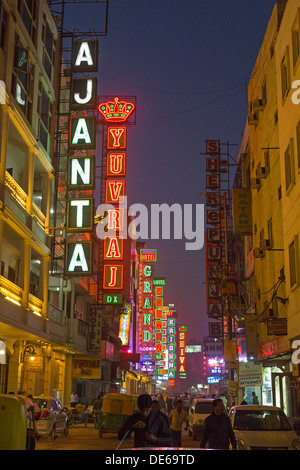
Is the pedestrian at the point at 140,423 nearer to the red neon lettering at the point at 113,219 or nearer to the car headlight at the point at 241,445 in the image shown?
the car headlight at the point at 241,445

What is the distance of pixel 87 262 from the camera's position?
2622 centimetres

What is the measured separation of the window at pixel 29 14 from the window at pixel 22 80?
1454 millimetres

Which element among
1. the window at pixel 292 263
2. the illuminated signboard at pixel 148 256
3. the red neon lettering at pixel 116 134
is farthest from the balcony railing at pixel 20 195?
the illuminated signboard at pixel 148 256

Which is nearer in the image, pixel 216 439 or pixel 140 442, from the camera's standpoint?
pixel 140 442

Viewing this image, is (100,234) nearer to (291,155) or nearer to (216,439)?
(291,155)

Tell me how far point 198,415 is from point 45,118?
606 inches

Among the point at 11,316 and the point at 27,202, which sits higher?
the point at 27,202

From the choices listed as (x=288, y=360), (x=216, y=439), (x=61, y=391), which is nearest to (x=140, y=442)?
(x=216, y=439)

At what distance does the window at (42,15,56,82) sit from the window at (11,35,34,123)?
3.47m

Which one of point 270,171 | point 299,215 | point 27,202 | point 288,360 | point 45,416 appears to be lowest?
point 45,416

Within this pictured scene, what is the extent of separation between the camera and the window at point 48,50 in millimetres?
27328

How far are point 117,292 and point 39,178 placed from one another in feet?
37.4

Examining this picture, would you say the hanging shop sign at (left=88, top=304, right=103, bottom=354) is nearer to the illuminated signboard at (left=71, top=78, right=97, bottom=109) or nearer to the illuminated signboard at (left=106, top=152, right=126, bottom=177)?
the illuminated signboard at (left=106, top=152, right=126, bottom=177)

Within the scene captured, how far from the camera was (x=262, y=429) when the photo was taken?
1350 centimetres
